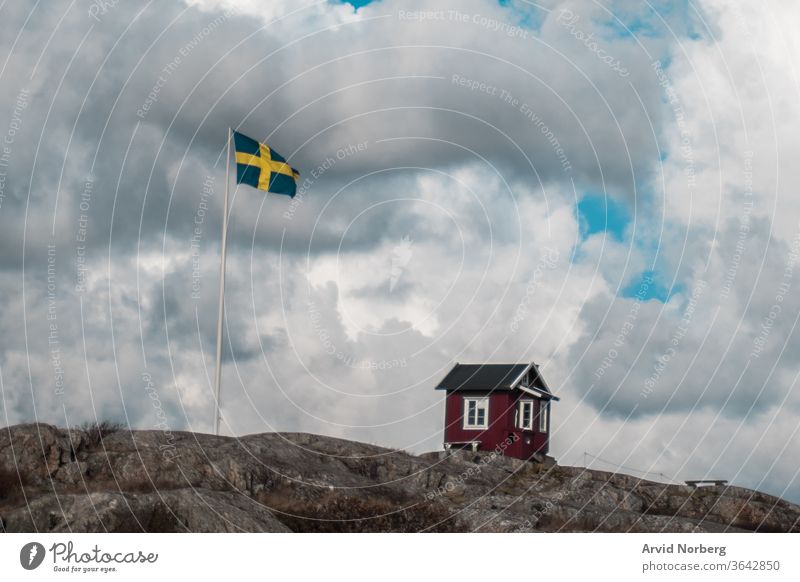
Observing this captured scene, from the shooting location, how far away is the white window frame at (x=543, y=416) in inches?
2185

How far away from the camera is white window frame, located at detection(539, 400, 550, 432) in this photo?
182ft

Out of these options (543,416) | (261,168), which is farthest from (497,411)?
(261,168)

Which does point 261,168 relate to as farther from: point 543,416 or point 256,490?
point 543,416

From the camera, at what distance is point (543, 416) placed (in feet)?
183

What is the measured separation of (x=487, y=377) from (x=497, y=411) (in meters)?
2.20

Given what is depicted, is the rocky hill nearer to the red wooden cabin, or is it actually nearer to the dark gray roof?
the red wooden cabin

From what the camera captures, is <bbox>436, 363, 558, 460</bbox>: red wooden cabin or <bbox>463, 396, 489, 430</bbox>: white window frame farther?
<bbox>463, 396, 489, 430</bbox>: white window frame
